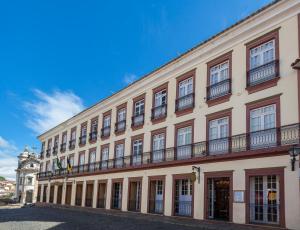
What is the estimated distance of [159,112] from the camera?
25547mm

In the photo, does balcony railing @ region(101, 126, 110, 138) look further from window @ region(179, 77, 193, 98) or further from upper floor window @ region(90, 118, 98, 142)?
window @ region(179, 77, 193, 98)

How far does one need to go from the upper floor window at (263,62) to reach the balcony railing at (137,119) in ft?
34.0

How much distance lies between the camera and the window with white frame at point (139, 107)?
28.1 m

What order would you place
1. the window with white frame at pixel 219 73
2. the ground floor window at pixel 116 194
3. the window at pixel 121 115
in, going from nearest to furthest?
1. the window with white frame at pixel 219 73
2. the ground floor window at pixel 116 194
3. the window at pixel 121 115

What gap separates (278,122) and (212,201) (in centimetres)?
573

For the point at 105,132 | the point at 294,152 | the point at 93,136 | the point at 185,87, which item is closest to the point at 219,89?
the point at 185,87

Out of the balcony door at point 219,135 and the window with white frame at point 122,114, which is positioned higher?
the window with white frame at point 122,114

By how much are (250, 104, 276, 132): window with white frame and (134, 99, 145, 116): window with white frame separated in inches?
434

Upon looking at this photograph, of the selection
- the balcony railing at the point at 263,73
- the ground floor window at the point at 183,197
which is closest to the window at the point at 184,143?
the ground floor window at the point at 183,197

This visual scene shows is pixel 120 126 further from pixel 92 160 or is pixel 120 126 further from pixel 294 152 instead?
pixel 294 152

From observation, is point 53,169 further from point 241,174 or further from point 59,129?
point 241,174

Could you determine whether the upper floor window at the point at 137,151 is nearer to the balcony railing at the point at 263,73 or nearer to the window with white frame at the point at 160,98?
the window with white frame at the point at 160,98

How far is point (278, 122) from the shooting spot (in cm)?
1678

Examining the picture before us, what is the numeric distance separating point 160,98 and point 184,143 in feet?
14.5
